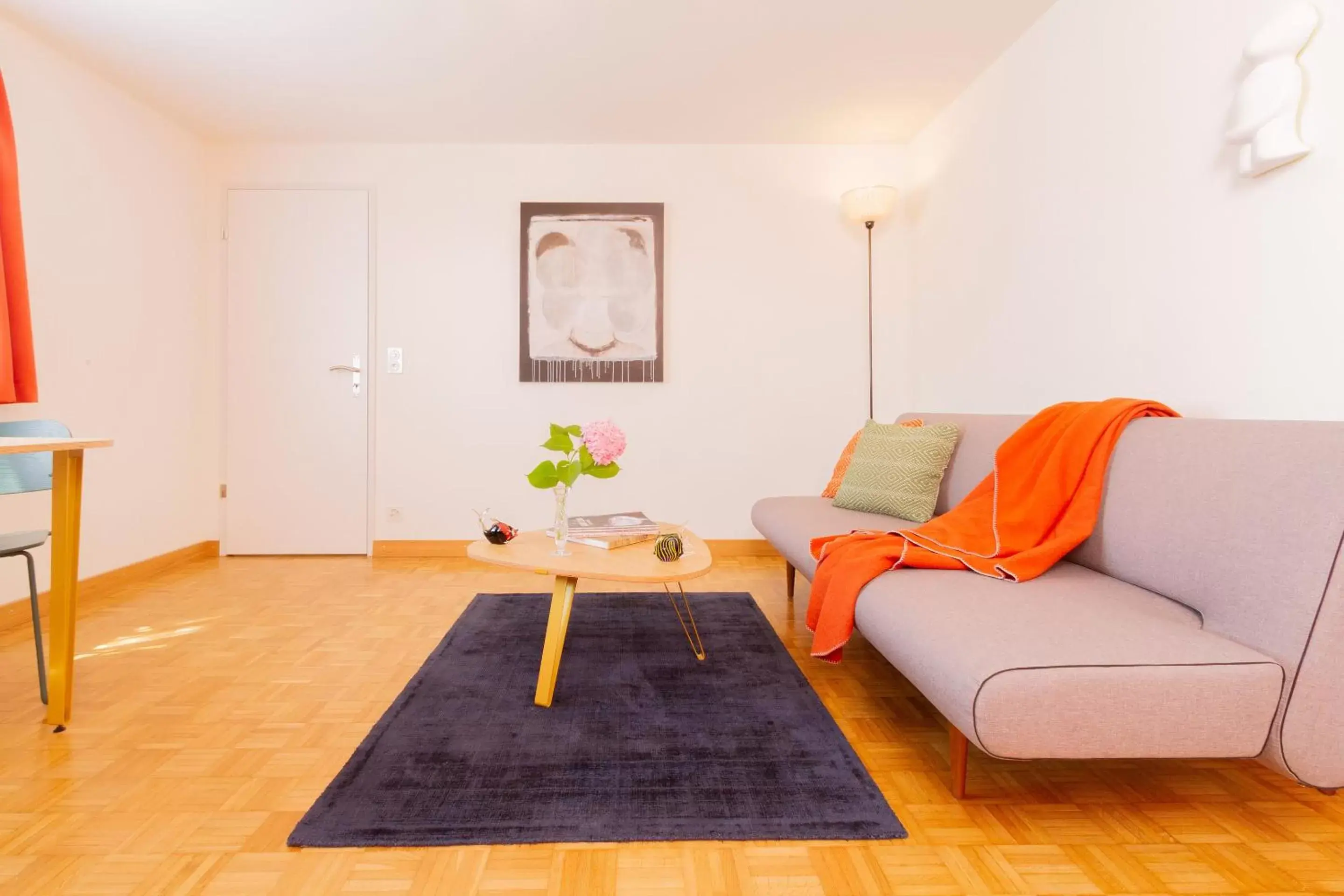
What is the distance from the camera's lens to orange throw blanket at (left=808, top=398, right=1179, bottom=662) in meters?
1.76

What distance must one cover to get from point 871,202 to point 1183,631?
2.85 meters

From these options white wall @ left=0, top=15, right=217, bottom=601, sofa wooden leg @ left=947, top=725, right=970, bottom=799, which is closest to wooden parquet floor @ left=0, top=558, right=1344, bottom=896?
sofa wooden leg @ left=947, top=725, right=970, bottom=799

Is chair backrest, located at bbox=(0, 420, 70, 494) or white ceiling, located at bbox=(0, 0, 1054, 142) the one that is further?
white ceiling, located at bbox=(0, 0, 1054, 142)

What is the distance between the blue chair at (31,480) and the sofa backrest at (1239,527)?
2898 millimetres

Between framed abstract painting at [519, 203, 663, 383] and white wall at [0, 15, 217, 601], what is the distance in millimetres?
1856

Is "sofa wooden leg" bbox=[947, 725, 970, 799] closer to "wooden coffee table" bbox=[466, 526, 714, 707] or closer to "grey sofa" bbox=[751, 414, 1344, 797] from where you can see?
"grey sofa" bbox=[751, 414, 1344, 797]

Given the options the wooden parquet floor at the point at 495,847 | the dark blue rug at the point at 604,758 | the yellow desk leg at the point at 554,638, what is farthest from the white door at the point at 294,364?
the yellow desk leg at the point at 554,638

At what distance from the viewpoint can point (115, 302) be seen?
3.16 metres

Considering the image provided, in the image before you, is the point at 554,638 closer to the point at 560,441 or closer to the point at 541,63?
the point at 560,441

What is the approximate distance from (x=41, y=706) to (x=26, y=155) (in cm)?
228

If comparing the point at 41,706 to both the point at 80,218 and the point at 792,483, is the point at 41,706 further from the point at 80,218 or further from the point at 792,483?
the point at 792,483

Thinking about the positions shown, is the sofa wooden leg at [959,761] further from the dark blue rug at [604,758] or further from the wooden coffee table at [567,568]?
the wooden coffee table at [567,568]

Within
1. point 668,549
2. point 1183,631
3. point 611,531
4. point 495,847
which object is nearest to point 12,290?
point 611,531

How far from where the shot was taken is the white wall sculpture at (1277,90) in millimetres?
1618
